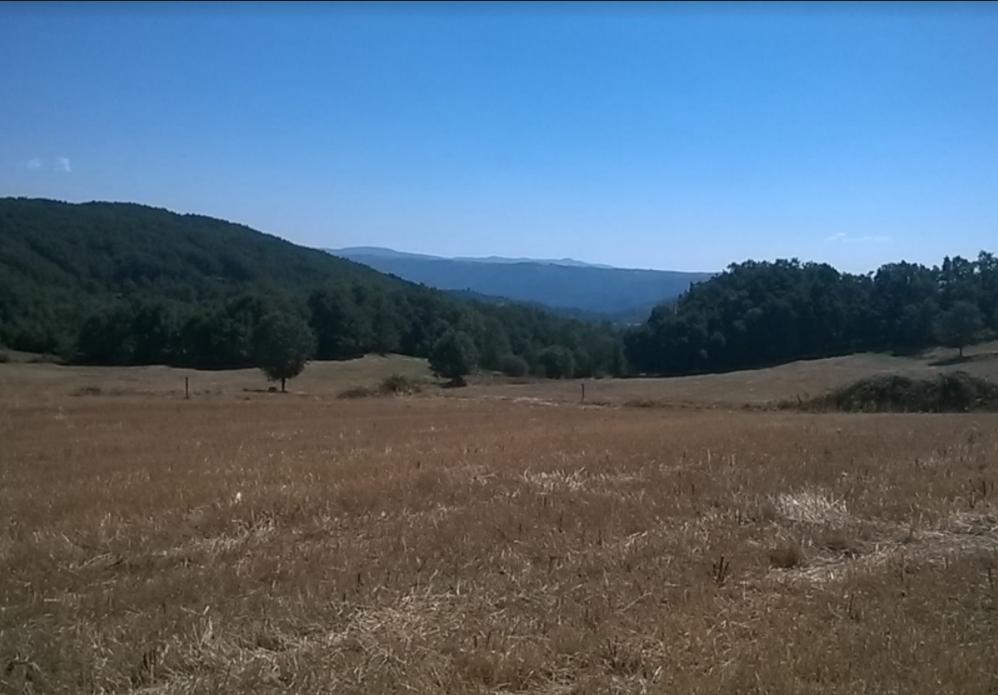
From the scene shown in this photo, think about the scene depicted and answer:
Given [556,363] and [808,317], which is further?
[556,363]

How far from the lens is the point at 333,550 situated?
948 cm

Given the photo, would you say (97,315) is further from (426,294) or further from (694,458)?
(694,458)

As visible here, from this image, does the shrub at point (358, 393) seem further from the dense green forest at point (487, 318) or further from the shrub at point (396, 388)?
the dense green forest at point (487, 318)

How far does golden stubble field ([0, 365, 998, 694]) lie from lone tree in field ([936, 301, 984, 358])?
82311 mm

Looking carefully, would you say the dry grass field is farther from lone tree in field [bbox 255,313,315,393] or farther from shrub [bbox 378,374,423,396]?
lone tree in field [bbox 255,313,315,393]

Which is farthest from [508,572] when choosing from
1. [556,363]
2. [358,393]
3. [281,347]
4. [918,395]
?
[556,363]

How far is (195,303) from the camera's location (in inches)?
5034

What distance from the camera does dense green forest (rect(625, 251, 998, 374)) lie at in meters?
109

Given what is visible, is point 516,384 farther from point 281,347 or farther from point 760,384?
point 281,347

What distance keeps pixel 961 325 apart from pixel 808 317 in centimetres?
2523

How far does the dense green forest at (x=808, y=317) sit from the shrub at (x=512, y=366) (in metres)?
18.0

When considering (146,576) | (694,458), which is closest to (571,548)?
(146,576)

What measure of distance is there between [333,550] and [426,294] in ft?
440

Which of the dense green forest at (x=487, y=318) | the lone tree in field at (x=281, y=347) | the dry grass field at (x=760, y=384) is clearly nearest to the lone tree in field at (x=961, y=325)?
A: the dense green forest at (x=487, y=318)
